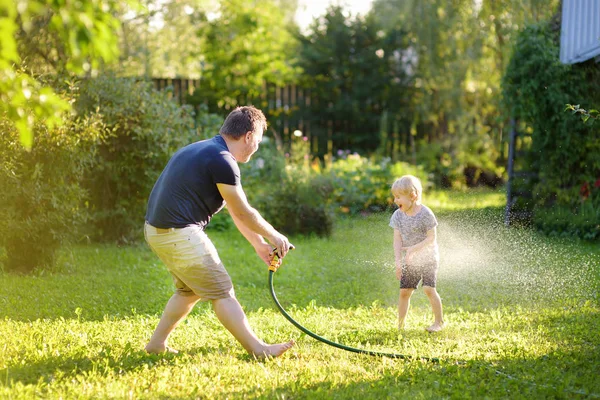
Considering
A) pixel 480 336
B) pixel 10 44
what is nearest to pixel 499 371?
pixel 480 336

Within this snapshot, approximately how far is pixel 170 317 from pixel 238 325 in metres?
0.44

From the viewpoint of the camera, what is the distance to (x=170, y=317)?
13.3ft

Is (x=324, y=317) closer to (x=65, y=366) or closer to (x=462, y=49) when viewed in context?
(x=65, y=366)

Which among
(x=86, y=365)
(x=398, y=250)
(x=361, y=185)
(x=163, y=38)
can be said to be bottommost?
(x=86, y=365)

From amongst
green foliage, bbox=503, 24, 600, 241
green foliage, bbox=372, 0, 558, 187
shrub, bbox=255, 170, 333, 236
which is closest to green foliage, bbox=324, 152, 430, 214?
shrub, bbox=255, 170, 333, 236

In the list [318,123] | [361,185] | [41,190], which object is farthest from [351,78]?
[41,190]

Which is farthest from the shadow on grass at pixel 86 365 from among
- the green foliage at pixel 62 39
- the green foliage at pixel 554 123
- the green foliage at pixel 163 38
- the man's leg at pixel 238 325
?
the green foliage at pixel 163 38

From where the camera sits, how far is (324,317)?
512 centimetres

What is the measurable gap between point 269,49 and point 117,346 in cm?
1291

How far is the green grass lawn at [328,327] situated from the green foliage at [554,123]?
1218mm

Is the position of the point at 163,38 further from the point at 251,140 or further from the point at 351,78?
the point at 251,140

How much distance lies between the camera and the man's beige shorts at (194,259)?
12.5 feet

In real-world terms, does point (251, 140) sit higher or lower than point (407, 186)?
higher

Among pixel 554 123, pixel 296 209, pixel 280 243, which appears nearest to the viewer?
pixel 280 243
